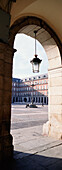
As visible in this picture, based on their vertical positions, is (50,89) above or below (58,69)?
below

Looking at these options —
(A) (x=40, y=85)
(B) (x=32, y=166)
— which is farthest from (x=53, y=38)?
(A) (x=40, y=85)

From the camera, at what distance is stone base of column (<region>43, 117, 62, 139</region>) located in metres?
4.28

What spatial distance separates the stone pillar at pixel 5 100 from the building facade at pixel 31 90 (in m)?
57.8

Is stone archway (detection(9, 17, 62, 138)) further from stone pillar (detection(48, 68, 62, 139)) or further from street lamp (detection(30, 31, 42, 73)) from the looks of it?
street lamp (detection(30, 31, 42, 73))

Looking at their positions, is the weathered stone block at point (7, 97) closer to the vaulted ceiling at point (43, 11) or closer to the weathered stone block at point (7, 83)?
the weathered stone block at point (7, 83)

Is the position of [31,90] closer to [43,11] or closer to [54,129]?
[54,129]

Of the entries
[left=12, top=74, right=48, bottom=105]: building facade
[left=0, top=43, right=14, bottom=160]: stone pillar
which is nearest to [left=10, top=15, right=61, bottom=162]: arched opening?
[left=0, top=43, right=14, bottom=160]: stone pillar

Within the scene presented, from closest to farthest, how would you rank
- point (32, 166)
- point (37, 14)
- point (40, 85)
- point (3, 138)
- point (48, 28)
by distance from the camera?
1. point (32, 166)
2. point (3, 138)
3. point (37, 14)
4. point (48, 28)
5. point (40, 85)

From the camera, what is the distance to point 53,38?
460 cm

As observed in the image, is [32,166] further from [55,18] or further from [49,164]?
[55,18]

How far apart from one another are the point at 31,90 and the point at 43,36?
6626cm

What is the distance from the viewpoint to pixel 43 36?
471 cm

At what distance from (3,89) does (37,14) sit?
268cm

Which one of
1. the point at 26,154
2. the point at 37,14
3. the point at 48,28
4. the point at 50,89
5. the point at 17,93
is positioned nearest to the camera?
the point at 26,154
